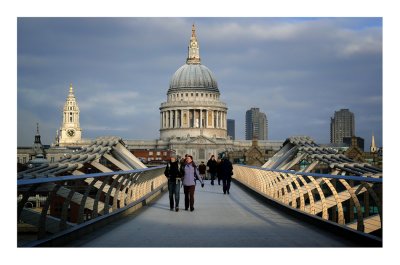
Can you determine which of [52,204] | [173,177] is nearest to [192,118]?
[173,177]

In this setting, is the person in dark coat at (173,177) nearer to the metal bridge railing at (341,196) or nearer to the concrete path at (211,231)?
the concrete path at (211,231)

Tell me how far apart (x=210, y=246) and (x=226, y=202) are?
12.7m

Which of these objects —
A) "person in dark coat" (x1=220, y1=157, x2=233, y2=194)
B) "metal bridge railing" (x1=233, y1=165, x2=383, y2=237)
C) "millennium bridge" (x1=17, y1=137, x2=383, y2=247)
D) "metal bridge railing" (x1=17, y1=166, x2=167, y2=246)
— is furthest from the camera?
"person in dark coat" (x1=220, y1=157, x2=233, y2=194)

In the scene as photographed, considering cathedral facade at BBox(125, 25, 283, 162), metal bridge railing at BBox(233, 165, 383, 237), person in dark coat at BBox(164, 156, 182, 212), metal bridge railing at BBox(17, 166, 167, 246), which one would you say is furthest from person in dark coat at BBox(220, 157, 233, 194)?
cathedral facade at BBox(125, 25, 283, 162)

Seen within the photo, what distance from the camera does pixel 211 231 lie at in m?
14.3

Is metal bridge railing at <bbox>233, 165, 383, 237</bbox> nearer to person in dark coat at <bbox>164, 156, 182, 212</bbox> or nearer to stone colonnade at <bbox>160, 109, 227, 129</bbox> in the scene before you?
person in dark coat at <bbox>164, 156, 182, 212</bbox>

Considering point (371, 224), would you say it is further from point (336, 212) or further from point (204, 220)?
point (204, 220)

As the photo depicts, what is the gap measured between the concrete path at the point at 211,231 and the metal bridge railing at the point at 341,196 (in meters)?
0.52

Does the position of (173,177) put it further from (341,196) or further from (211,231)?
(341,196)

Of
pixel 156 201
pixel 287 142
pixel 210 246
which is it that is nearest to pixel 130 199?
pixel 156 201

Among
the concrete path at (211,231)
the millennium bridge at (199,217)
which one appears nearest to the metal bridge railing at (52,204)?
the millennium bridge at (199,217)

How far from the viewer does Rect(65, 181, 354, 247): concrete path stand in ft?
40.5

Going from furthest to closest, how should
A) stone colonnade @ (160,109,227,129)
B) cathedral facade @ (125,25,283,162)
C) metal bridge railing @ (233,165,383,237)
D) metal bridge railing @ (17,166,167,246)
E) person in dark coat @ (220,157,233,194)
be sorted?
stone colonnade @ (160,109,227,129) < cathedral facade @ (125,25,283,162) < person in dark coat @ (220,157,233,194) < metal bridge railing @ (233,165,383,237) < metal bridge railing @ (17,166,167,246)

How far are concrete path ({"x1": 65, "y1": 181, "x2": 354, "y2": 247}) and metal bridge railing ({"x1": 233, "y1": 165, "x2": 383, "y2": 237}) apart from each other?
52 cm
